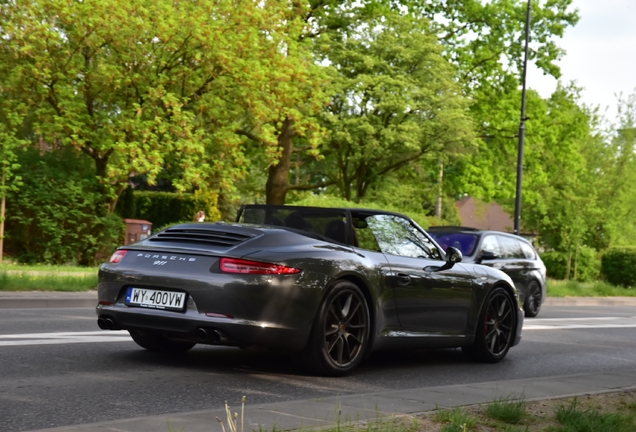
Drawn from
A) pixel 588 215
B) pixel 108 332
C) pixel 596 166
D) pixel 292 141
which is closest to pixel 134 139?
pixel 292 141

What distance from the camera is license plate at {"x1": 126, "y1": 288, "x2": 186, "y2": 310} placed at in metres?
7.64

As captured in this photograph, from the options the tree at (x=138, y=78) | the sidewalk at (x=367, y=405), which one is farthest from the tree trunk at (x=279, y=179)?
the sidewalk at (x=367, y=405)

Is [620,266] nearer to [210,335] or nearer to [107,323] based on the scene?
[107,323]

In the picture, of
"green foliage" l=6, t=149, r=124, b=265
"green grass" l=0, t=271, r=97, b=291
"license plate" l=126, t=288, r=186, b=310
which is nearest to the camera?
"license plate" l=126, t=288, r=186, b=310

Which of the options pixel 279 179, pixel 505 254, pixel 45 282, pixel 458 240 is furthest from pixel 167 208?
pixel 458 240

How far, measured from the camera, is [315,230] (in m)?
8.66

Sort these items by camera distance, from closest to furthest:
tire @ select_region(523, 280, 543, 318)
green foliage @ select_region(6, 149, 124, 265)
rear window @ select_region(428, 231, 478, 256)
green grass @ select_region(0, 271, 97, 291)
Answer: green grass @ select_region(0, 271, 97, 291) → rear window @ select_region(428, 231, 478, 256) → tire @ select_region(523, 280, 543, 318) → green foliage @ select_region(6, 149, 124, 265)

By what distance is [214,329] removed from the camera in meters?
7.49

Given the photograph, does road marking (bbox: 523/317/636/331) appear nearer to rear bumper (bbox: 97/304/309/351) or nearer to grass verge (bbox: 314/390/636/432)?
rear bumper (bbox: 97/304/309/351)

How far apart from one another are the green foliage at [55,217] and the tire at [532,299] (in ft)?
33.8

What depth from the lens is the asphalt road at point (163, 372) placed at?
640 centimetres

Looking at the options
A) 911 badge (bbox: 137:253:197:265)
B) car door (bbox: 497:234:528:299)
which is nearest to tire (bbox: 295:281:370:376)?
911 badge (bbox: 137:253:197:265)

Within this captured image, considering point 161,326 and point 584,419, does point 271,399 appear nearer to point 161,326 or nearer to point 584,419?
point 161,326

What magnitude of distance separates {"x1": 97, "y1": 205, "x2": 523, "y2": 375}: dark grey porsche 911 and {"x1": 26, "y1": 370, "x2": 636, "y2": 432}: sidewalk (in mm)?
1027
